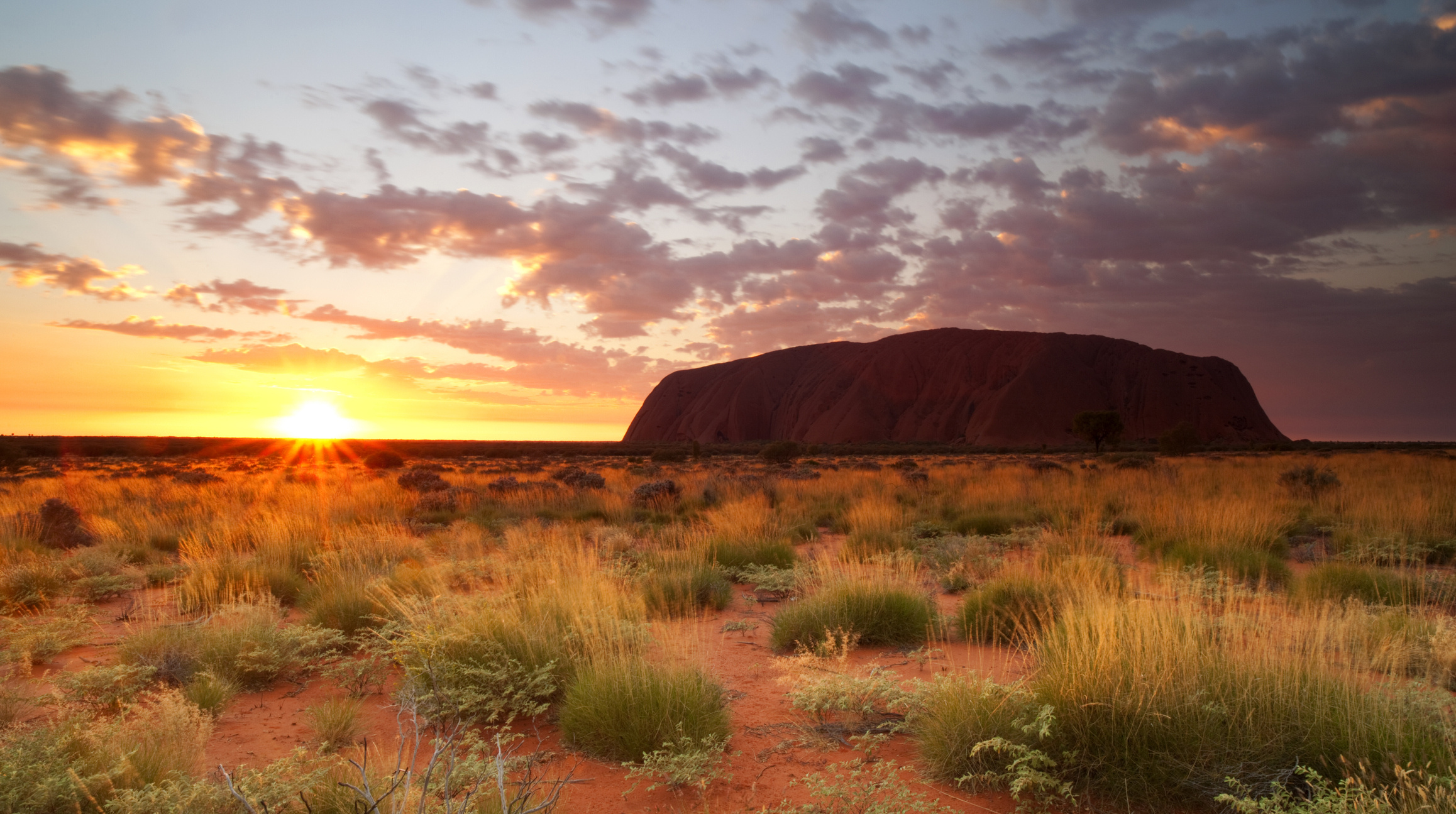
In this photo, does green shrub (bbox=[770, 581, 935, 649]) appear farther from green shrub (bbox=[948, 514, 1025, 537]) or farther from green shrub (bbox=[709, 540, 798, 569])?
green shrub (bbox=[948, 514, 1025, 537])

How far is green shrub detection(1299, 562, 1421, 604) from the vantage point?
654 cm

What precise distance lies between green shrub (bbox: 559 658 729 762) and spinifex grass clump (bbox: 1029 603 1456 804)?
1.93 meters

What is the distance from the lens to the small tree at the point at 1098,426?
52.0 metres

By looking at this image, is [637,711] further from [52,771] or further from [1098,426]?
[1098,426]

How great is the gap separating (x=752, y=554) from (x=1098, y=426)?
168 ft

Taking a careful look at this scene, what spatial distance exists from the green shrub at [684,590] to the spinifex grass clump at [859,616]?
1068 mm

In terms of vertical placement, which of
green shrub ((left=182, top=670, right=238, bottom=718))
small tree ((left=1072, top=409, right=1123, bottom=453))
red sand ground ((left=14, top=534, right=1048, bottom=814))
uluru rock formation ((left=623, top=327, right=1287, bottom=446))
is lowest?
red sand ground ((left=14, top=534, right=1048, bottom=814))

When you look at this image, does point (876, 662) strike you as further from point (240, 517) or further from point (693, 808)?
point (240, 517)

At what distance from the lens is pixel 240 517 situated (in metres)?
12.3

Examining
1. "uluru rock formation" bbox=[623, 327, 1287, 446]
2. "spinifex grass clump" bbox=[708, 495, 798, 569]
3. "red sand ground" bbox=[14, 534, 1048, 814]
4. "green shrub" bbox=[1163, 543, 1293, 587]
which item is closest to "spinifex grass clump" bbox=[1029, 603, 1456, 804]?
"red sand ground" bbox=[14, 534, 1048, 814]

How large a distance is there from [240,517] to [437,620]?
31.5ft

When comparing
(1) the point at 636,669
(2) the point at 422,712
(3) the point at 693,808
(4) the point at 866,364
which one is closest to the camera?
(3) the point at 693,808

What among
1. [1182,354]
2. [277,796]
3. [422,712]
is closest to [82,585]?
[422,712]

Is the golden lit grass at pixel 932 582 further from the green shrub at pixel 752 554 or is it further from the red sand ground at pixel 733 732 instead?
the red sand ground at pixel 733 732
